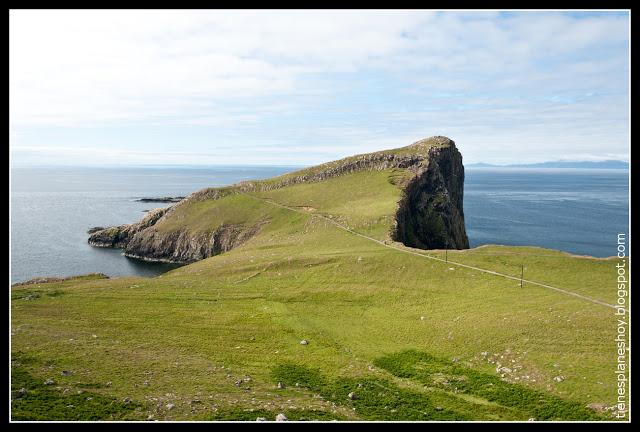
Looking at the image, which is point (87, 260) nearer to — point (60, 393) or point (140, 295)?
point (140, 295)


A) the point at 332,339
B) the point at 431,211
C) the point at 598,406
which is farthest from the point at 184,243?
the point at 598,406

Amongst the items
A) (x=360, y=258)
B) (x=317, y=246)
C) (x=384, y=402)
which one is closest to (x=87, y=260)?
(x=317, y=246)

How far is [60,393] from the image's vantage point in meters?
22.4

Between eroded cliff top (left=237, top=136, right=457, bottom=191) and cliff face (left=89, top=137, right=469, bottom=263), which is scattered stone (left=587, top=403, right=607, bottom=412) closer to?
cliff face (left=89, top=137, right=469, bottom=263)

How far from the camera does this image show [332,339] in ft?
121

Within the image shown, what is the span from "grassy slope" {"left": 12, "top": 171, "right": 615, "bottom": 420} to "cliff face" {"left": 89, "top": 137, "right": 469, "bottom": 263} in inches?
1364

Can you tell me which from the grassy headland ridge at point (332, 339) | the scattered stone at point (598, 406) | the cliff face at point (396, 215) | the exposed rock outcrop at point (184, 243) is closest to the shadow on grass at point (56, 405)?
the grassy headland ridge at point (332, 339)

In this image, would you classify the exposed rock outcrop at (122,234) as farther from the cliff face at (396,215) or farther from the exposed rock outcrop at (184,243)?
the exposed rock outcrop at (184,243)

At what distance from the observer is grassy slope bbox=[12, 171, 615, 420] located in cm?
2447

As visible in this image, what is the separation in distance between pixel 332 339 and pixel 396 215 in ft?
174

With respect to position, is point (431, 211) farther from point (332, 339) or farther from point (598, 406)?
point (598, 406)

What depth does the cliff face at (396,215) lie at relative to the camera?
10319 centimetres

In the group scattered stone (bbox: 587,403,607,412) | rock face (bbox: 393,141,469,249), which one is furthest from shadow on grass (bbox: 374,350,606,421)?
rock face (bbox: 393,141,469,249)
